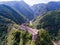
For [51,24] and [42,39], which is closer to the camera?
[42,39]

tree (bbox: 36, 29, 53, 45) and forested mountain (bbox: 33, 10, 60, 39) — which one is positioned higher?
forested mountain (bbox: 33, 10, 60, 39)

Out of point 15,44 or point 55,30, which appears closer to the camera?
point 15,44

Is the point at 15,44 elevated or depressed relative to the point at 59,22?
depressed

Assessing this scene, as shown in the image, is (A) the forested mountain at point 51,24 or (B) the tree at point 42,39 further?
(A) the forested mountain at point 51,24

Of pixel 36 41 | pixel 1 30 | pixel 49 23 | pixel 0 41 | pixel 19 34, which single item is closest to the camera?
pixel 36 41

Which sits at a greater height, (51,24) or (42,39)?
(51,24)

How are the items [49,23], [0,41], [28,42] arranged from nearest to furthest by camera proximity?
[28,42] < [0,41] < [49,23]

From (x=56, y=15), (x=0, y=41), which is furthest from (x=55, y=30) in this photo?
(x=0, y=41)

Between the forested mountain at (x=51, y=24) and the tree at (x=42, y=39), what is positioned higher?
the forested mountain at (x=51, y=24)

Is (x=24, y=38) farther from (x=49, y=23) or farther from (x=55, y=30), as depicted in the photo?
(x=49, y=23)

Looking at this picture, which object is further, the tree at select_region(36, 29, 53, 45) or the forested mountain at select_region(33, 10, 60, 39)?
the forested mountain at select_region(33, 10, 60, 39)
